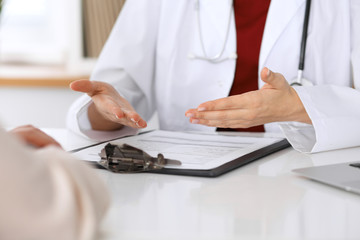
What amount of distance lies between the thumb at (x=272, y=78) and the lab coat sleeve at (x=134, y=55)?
1.74 feet

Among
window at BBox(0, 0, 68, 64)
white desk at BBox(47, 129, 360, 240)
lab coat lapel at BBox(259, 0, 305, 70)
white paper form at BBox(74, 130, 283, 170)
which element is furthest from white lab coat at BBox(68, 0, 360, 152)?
window at BBox(0, 0, 68, 64)

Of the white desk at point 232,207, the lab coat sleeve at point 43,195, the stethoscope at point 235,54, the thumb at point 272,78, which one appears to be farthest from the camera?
the stethoscope at point 235,54

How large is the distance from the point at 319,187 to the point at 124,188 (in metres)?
0.28

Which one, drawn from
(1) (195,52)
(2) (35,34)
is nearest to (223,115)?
(1) (195,52)

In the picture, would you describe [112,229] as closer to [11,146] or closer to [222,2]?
[11,146]

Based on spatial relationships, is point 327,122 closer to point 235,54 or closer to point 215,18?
point 235,54

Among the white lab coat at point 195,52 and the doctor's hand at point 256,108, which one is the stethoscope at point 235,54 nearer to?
the white lab coat at point 195,52

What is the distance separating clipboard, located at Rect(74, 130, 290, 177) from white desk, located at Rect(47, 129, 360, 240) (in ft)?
0.06

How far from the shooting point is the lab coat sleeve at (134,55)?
1473 millimetres

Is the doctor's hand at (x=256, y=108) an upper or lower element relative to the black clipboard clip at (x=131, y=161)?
upper

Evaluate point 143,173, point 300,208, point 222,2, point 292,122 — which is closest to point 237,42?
point 222,2

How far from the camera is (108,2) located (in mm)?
2592

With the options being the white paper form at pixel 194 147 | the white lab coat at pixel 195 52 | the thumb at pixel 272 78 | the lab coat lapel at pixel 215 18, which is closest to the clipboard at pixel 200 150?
the white paper form at pixel 194 147

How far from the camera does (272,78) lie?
101 centimetres
